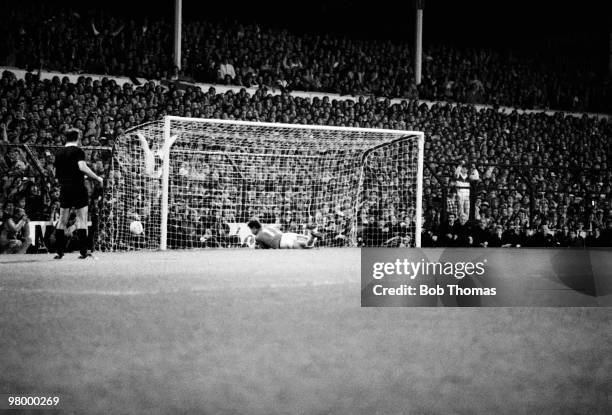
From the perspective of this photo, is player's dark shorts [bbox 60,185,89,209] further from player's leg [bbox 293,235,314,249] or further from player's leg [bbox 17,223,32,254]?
player's leg [bbox 293,235,314,249]

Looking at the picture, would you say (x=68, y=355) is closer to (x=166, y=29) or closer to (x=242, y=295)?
(x=242, y=295)

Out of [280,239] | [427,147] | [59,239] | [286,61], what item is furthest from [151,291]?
[286,61]

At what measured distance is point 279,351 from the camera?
5.04 meters

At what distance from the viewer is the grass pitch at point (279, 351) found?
382 cm

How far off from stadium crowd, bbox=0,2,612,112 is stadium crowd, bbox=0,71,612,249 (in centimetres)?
117

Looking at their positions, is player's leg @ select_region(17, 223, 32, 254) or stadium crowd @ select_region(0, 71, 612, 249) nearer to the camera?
player's leg @ select_region(17, 223, 32, 254)

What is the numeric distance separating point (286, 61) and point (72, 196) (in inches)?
488

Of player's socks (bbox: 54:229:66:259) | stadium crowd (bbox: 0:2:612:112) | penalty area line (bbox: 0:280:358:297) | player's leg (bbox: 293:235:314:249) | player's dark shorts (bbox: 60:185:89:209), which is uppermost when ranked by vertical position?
stadium crowd (bbox: 0:2:612:112)

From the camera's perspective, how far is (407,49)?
84.4 ft

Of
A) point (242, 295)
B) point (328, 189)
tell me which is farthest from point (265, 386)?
point (328, 189)

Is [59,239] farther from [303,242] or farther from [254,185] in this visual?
[254,185]

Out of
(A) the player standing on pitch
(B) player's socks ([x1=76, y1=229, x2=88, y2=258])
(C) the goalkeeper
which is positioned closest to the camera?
(A) the player standing on pitch

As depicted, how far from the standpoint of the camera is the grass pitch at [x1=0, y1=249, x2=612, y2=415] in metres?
3.82

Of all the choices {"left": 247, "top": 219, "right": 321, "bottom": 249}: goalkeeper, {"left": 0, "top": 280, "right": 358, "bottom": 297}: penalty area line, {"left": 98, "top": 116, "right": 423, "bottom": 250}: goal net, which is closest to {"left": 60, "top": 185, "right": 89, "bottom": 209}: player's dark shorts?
{"left": 98, "top": 116, "right": 423, "bottom": 250}: goal net
